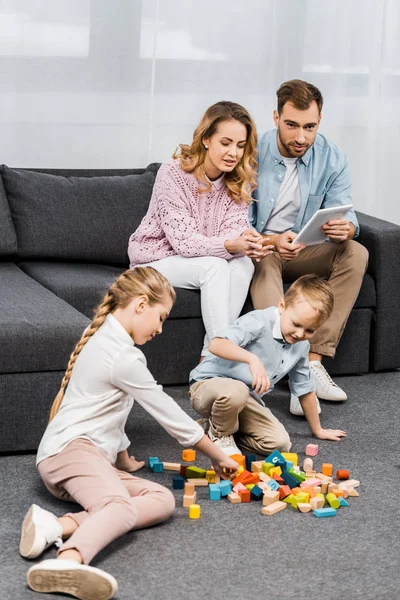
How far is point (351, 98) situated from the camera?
4.73 m

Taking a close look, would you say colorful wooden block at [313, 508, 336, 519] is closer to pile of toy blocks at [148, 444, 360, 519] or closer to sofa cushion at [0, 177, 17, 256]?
pile of toy blocks at [148, 444, 360, 519]

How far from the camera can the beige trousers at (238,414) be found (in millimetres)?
2883

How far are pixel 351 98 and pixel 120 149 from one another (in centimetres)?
120

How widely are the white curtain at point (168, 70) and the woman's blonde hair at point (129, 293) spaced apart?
1.79m

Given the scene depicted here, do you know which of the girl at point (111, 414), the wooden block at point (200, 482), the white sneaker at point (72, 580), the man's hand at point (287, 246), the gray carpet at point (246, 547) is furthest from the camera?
the man's hand at point (287, 246)

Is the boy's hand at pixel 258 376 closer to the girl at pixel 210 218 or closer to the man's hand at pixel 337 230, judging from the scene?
the girl at pixel 210 218

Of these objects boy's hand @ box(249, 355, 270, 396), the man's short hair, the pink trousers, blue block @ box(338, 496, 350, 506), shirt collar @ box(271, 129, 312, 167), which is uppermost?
the man's short hair

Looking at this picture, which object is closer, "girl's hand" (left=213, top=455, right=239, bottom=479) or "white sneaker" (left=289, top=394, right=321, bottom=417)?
"girl's hand" (left=213, top=455, right=239, bottom=479)

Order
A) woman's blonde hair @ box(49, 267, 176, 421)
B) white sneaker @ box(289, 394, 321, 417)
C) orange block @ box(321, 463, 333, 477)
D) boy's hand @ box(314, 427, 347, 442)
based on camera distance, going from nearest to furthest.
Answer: woman's blonde hair @ box(49, 267, 176, 421) < orange block @ box(321, 463, 333, 477) < boy's hand @ box(314, 427, 347, 442) < white sneaker @ box(289, 394, 321, 417)

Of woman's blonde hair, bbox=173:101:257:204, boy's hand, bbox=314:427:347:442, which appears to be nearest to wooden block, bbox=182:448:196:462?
boy's hand, bbox=314:427:347:442

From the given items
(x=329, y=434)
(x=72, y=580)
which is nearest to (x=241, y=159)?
(x=329, y=434)

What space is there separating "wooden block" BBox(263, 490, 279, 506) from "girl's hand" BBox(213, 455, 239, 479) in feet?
0.36

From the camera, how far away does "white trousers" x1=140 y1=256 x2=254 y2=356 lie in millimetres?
3344

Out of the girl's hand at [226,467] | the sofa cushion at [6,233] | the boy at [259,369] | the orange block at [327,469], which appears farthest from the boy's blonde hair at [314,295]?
the sofa cushion at [6,233]
